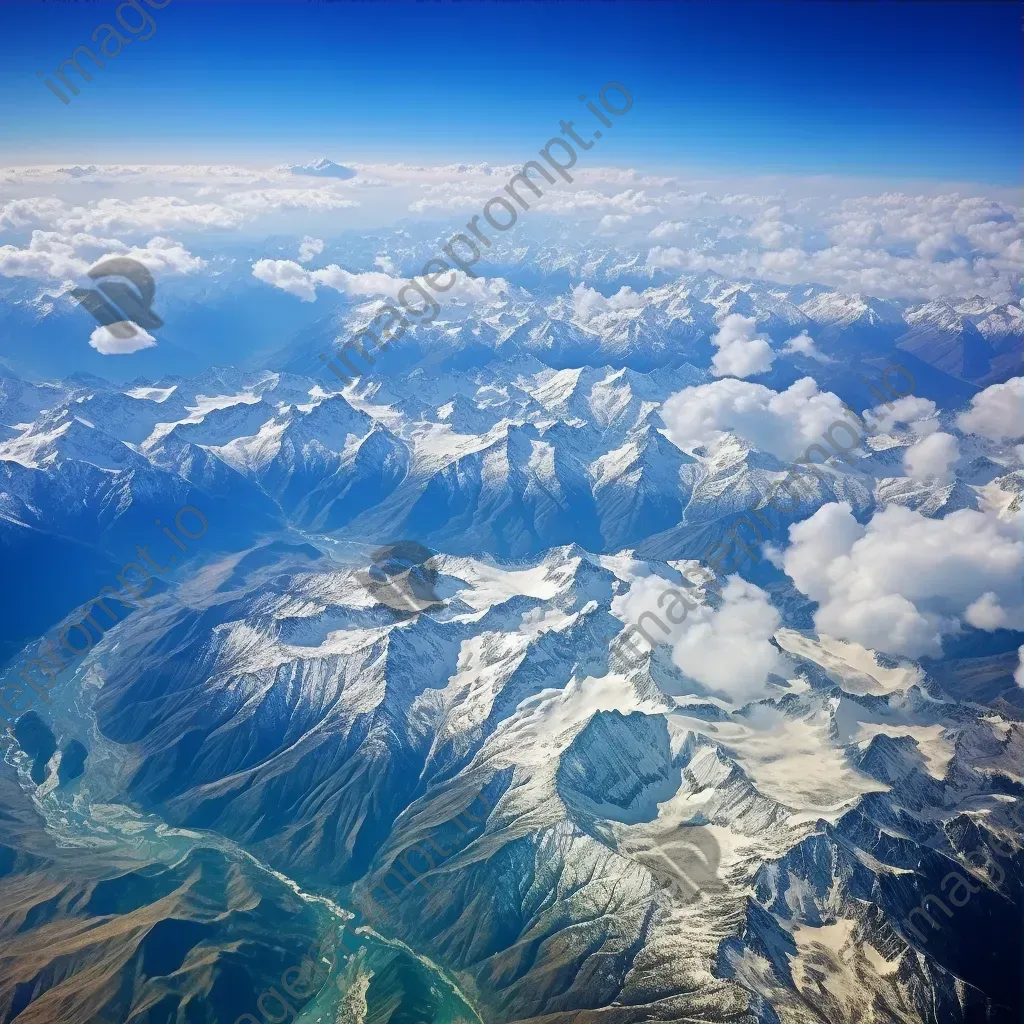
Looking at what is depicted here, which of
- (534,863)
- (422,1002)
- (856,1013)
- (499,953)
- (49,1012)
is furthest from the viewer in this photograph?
(534,863)

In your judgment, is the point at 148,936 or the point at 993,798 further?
the point at 993,798

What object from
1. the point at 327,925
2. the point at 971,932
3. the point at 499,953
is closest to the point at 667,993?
the point at 499,953

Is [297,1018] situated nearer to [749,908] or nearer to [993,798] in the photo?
[749,908]

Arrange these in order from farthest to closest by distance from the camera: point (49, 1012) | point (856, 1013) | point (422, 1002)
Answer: point (422, 1002), point (49, 1012), point (856, 1013)

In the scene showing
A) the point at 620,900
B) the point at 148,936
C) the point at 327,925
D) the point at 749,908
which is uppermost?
the point at 749,908

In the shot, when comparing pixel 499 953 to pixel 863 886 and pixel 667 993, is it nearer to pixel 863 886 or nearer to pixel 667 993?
pixel 667 993

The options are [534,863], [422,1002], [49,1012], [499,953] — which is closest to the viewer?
[49,1012]

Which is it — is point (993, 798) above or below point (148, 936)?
above

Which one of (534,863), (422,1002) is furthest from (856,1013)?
(422,1002)

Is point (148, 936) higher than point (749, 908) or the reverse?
the reverse
